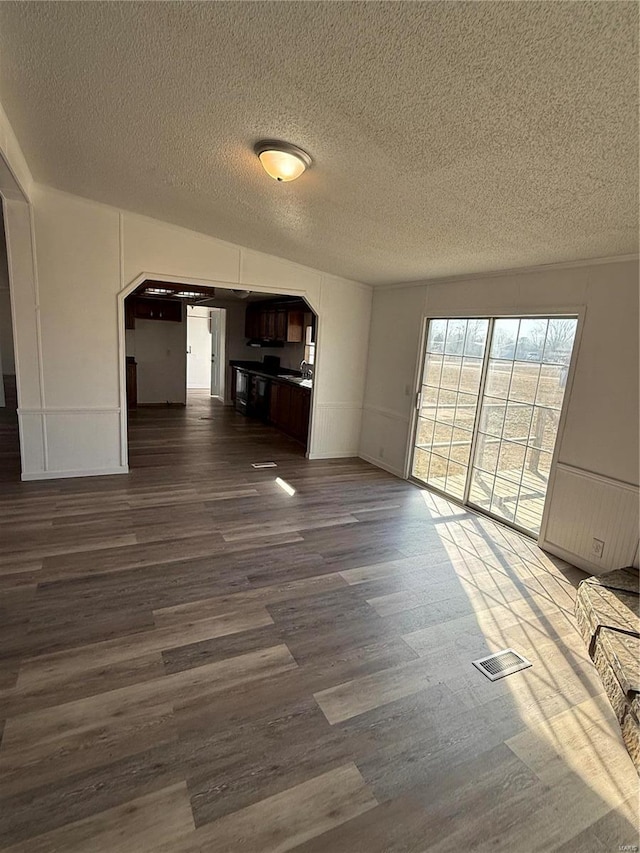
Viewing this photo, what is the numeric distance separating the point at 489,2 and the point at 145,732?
294cm

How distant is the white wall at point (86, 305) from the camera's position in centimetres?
418

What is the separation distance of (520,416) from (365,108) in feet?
9.65

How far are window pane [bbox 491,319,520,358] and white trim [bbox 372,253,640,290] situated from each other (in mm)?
454

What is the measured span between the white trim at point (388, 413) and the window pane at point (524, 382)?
1.50m

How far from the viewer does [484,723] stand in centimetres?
192

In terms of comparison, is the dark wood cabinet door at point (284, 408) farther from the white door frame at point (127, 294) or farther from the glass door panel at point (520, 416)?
the glass door panel at point (520, 416)

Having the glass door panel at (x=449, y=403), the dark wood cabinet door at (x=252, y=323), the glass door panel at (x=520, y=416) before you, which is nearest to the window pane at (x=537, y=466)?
the glass door panel at (x=520, y=416)

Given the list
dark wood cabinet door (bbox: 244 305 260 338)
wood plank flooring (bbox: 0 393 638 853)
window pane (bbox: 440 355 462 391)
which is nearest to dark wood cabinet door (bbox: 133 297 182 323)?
dark wood cabinet door (bbox: 244 305 260 338)

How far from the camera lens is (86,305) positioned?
4387 mm

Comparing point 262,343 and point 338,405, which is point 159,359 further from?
point 338,405

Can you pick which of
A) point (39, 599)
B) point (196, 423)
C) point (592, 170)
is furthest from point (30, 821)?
point (196, 423)

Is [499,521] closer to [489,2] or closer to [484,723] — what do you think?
[484,723]

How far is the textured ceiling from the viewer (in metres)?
1.47

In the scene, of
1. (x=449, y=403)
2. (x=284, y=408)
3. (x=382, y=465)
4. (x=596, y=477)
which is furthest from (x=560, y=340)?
(x=284, y=408)
